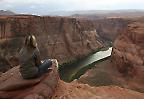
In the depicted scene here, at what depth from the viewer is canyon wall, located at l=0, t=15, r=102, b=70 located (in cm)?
3838

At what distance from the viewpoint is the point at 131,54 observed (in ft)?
106

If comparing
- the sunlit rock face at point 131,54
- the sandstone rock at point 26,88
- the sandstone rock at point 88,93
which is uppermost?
the sandstone rock at point 26,88

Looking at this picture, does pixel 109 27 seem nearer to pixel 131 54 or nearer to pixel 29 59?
pixel 131 54

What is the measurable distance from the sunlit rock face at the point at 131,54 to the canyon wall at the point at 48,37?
12.7 meters

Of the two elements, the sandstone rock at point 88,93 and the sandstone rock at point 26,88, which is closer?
the sandstone rock at point 26,88

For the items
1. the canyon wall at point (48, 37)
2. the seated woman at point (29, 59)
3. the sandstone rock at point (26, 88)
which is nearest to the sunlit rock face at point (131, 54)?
the canyon wall at point (48, 37)

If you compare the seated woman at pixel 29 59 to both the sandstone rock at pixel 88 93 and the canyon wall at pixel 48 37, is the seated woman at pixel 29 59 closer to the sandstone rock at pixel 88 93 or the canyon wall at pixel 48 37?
the sandstone rock at pixel 88 93

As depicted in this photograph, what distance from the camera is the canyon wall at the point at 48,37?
38.4m

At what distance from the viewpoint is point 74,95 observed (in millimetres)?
11281

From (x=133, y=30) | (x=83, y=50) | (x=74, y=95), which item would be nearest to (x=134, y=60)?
(x=133, y=30)

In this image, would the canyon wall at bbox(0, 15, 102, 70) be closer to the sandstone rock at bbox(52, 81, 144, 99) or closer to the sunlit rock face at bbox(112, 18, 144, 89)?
the sunlit rock face at bbox(112, 18, 144, 89)

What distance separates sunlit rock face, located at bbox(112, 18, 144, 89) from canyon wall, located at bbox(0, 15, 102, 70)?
12672 mm

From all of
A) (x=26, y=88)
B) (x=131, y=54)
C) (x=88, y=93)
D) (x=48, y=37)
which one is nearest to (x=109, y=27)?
(x=48, y=37)

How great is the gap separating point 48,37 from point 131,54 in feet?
59.0
